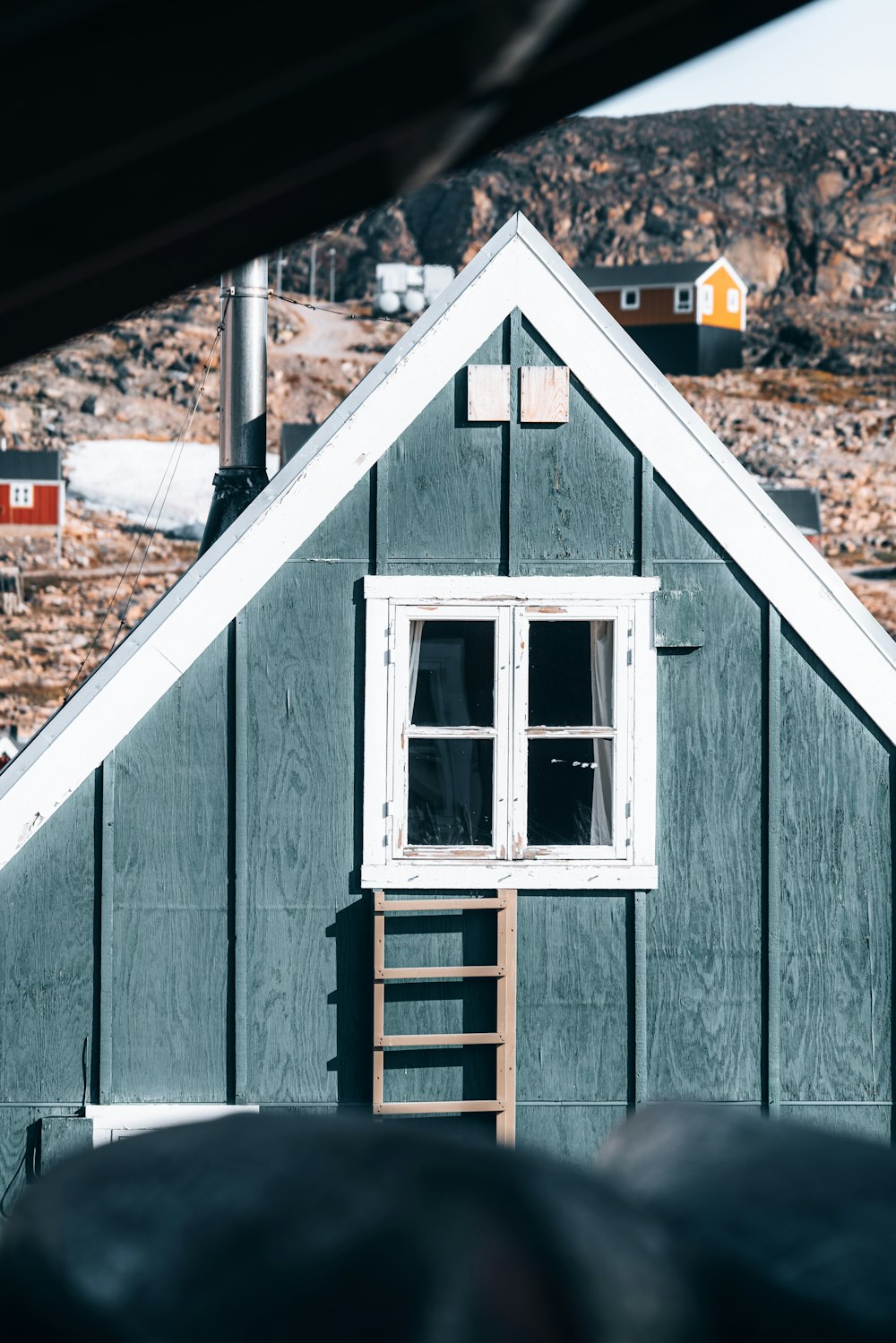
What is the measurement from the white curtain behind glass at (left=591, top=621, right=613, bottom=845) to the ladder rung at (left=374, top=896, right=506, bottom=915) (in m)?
0.61

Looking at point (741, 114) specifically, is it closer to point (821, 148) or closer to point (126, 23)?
point (821, 148)

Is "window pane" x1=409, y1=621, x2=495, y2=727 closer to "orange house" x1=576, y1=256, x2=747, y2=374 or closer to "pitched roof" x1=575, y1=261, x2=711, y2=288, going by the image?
"orange house" x1=576, y1=256, x2=747, y2=374

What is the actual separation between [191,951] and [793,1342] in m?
5.05

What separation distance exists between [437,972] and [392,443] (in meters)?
2.55

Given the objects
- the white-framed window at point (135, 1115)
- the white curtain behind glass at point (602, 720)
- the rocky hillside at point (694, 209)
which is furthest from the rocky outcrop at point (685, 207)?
the white-framed window at point (135, 1115)

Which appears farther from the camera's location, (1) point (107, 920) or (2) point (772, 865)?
(2) point (772, 865)

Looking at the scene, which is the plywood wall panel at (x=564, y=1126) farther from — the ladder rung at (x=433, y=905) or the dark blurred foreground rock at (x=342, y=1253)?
the dark blurred foreground rock at (x=342, y=1253)

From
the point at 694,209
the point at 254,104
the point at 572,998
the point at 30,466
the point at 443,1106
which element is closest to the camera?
the point at 254,104

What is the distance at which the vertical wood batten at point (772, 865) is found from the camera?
6.57 m

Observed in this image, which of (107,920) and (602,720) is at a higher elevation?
(602,720)

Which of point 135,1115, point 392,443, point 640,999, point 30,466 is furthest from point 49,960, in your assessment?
point 30,466

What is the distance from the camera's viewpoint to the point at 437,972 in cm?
646

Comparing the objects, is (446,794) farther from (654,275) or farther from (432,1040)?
(654,275)

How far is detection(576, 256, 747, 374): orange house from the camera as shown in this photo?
64500mm
